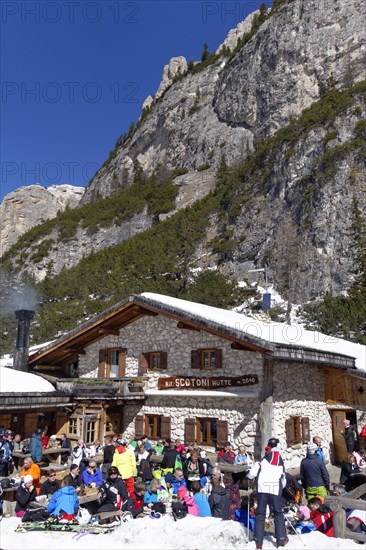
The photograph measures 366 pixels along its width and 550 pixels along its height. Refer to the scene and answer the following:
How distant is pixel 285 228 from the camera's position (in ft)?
148

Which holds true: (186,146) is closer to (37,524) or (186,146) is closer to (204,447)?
(204,447)

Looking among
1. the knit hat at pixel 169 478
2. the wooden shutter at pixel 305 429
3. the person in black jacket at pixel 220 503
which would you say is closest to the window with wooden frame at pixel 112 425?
the knit hat at pixel 169 478

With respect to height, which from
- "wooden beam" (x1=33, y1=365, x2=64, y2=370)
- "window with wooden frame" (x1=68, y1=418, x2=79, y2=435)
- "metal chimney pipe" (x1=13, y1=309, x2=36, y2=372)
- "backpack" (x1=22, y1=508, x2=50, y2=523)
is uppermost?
"metal chimney pipe" (x1=13, y1=309, x2=36, y2=372)

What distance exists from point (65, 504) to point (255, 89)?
71.6 metres

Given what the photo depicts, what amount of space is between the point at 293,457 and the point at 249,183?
45188 mm

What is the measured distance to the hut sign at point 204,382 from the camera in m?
14.0

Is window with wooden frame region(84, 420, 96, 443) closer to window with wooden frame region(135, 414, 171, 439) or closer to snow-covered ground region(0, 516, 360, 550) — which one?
window with wooden frame region(135, 414, 171, 439)

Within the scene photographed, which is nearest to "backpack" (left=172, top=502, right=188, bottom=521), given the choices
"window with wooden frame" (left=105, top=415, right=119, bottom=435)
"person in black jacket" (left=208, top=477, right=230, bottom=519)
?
"person in black jacket" (left=208, top=477, right=230, bottom=519)

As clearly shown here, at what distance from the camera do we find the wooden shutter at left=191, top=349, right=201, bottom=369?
50.7 feet

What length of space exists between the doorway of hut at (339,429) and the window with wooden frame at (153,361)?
6.49 metres

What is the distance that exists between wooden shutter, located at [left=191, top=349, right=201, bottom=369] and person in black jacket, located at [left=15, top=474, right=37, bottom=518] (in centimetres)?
774

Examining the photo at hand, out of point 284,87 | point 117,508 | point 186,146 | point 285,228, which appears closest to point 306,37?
point 284,87

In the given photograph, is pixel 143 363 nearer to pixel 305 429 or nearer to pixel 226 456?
pixel 226 456

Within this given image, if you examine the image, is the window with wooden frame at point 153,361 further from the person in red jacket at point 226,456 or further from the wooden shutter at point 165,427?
the person in red jacket at point 226,456
